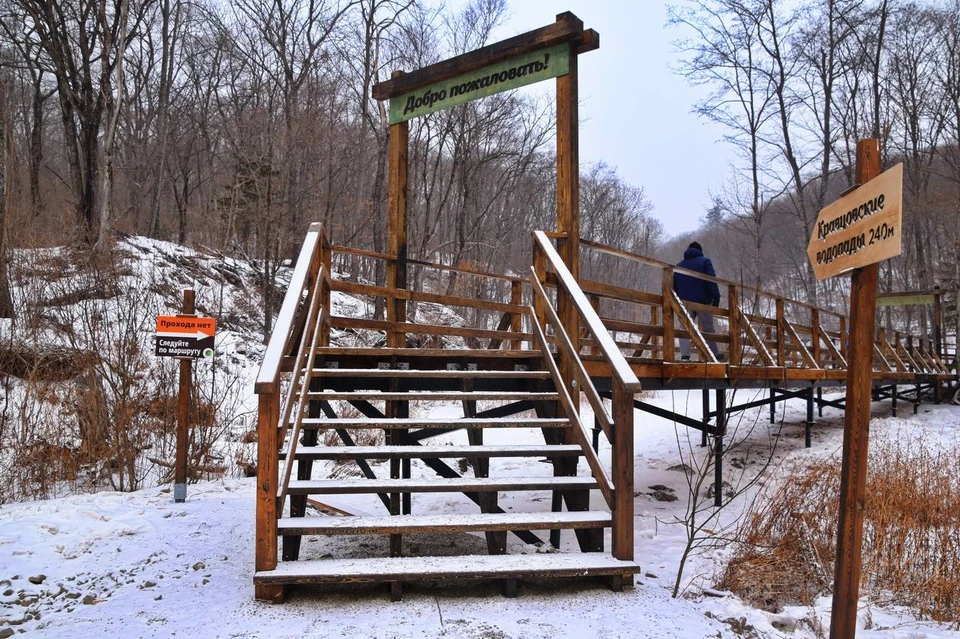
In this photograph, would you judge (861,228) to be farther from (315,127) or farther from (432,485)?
(315,127)

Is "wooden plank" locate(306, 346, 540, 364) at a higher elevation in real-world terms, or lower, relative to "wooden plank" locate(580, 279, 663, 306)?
lower

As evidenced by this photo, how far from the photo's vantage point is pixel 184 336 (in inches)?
222

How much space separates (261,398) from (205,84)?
24505 millimetres

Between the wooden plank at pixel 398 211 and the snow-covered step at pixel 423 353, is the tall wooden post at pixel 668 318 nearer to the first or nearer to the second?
the snow-covered step at pixel 423 353

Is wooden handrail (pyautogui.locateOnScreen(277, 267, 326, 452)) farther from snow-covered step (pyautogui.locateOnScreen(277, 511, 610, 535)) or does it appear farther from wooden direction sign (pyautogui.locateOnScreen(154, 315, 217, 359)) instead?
wooden direction sign (pyautogui.locateOnScreen(154, 315, 217, 359))

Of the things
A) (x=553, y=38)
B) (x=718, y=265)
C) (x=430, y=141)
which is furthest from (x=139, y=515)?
(x=718, y=265)

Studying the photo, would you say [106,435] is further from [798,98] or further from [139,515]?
[798,98]

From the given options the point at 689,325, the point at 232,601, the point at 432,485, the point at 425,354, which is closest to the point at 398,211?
the point at 425,354

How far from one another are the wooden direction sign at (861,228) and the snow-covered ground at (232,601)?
3.37ft

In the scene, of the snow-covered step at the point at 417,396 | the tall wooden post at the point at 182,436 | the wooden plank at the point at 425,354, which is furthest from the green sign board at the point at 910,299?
the tall wooden post at the point at 182,436

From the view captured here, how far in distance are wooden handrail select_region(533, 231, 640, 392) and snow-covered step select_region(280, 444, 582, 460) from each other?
0.67m

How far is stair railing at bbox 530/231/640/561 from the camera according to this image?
3.67 metres

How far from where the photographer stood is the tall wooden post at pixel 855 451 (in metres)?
2.75

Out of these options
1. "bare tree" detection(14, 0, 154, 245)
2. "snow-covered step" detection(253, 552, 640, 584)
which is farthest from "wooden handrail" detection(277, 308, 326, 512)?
"bare tree" detection(14, 0, 154, 245)
